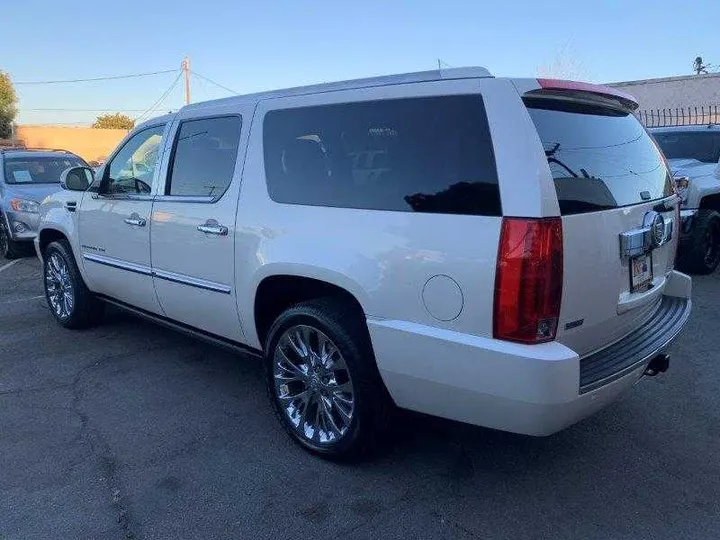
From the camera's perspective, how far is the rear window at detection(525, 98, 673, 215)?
2529 millimetres

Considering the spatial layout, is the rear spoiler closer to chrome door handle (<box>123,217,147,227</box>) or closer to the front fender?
chrome door handle (<box>123,217,147,227</box>)

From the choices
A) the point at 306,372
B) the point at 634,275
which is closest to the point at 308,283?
the point at 306,372

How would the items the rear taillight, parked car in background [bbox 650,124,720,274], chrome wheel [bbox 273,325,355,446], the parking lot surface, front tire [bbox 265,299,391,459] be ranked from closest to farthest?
the rear taillight
the parking lot surface
front tire [bbox 265,299,391,459]
chrome wheel [bbox 273,325,355,446]
parked car in background [bbox 650,124,720,274]

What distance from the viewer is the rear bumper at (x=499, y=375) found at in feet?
Result: 7.85

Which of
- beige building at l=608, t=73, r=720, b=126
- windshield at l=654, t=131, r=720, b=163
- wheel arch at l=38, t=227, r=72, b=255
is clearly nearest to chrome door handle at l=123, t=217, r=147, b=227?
wheel arch at l=38, t=227, r=72, b=255

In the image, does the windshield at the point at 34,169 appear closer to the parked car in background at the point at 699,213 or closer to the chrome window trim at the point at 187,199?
the chrome window trim at the point at 187,199

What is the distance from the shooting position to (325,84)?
10.8 ft

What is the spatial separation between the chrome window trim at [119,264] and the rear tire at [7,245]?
5.37m

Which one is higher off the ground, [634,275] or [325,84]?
[325,84]

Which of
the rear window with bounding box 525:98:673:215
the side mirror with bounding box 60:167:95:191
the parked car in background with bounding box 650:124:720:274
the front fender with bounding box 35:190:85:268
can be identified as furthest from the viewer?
the parked car in background with bounding box 650:124:720:274

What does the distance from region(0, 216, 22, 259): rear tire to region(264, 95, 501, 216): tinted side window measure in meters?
7.73

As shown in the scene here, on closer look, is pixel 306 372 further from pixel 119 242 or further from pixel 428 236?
pixel 119 242

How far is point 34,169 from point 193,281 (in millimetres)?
8118

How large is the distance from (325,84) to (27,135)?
46999 mm
